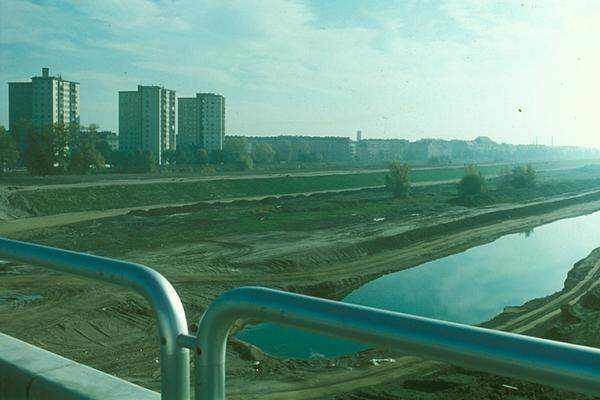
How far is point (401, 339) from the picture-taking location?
1.31 meters

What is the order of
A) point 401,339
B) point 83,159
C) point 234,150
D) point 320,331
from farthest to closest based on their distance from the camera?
1. point 234,150
2. point 83,159
3. point 320,331
4. point 401,339

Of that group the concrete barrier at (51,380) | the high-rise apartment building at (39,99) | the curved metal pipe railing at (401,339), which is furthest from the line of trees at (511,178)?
the curved metal pipe railing at (401,339)

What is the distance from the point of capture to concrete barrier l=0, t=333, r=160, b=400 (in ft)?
6.94

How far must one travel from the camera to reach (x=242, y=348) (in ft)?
44.7

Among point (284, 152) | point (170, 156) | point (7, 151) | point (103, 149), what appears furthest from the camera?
point (284, 152)

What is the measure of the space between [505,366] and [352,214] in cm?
4392

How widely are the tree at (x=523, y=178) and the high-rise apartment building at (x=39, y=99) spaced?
6062cm

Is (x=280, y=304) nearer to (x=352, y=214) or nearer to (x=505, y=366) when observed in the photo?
(x=505, y=366)

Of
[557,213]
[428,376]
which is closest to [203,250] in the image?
[428,376]

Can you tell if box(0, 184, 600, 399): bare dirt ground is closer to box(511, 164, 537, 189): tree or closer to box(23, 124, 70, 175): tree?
box(23, 124, 70, 175): tree

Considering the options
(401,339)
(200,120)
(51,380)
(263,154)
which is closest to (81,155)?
(263,154)

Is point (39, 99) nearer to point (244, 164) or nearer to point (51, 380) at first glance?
point (244, 164)

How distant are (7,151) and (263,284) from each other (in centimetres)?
4321

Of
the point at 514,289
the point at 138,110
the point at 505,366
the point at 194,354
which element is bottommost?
the point at 514,289
